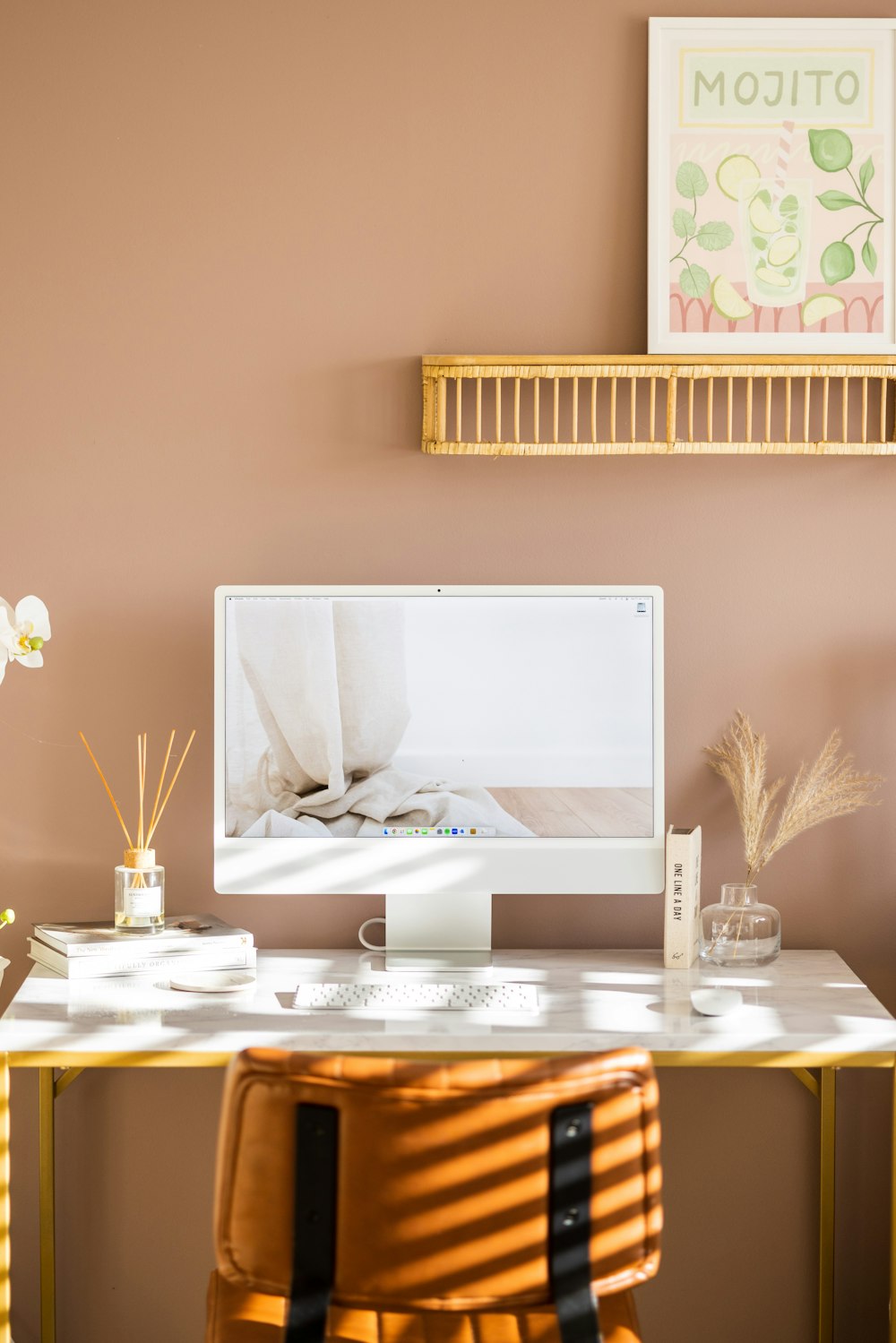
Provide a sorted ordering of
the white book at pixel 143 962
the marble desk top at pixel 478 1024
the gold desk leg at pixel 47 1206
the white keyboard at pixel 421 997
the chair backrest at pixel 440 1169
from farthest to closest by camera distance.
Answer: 1. the gold desk leg at pixel 47 1206
2. the white book at pixel 143 962
3. the white keyboard at pixel 421 997
4. the marble desk top at pixel 478 1024
5. the chair backrest at pixel 440 1169

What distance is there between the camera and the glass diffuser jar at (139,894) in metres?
1.96

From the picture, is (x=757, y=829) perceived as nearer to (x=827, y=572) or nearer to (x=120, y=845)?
(x=827, y=572)

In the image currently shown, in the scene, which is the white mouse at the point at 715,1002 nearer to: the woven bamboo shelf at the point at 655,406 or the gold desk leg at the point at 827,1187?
the gold desk leg at the point at 827,1187

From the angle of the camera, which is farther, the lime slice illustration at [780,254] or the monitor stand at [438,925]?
the lime slice illustration at [780,254]

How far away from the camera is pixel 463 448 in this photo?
2.09 m

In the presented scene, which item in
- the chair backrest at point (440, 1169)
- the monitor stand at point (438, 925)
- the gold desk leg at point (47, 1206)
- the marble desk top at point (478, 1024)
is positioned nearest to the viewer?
the chair backrest at point (440, 1169)

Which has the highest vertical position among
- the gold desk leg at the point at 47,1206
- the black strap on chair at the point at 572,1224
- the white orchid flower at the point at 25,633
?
the white orchid flower at the point at 25,633

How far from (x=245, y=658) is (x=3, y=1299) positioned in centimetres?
93

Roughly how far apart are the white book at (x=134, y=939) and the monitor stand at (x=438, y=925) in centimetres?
23

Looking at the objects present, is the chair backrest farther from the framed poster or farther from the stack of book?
the framed poster

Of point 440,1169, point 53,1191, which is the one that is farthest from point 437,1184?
point 53,1191

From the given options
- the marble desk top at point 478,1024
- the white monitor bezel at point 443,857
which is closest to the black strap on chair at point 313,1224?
the marble desk top at point 478,1024

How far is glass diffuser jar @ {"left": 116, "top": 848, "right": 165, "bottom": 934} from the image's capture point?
196cm

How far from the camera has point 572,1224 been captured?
3.91 ft
